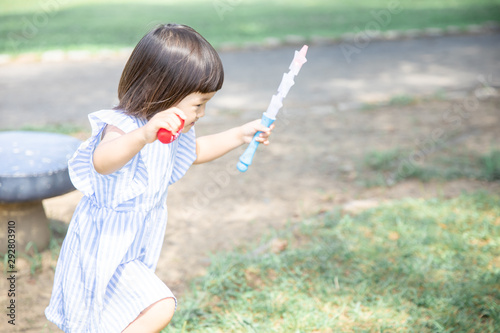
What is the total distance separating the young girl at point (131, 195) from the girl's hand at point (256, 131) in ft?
0.67

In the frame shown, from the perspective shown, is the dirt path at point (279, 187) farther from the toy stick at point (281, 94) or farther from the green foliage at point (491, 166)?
the toy stick at point (281, 94)

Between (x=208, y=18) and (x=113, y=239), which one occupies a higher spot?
(x=113, y=239)

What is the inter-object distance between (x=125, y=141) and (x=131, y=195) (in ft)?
0.69

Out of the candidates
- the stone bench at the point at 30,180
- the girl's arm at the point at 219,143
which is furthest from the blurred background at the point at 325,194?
the girl's arm at the point at 219,143

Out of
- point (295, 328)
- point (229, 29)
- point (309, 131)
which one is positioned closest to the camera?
point (295, 328)

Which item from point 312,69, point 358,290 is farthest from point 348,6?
point 358,290

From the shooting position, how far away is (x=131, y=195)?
62.8 inches

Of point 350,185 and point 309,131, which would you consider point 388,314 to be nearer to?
point 350,185

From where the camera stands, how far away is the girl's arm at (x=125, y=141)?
1388 mm

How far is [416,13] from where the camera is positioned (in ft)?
38.4

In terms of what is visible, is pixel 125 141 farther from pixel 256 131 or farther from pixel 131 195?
pixel 256 131

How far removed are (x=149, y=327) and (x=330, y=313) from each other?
2.84 ft

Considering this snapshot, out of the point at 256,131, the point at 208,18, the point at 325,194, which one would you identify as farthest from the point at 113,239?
the point at 208,18

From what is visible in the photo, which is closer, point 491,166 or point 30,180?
point 30,180
